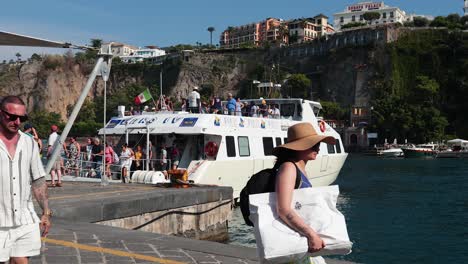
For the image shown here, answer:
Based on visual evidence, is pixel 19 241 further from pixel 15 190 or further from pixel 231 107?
pixel 231 107

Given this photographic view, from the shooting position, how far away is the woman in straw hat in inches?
136

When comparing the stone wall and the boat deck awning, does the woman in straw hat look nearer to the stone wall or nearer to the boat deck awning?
the boat deck awning

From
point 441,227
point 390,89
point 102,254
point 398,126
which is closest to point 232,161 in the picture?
point 441,227

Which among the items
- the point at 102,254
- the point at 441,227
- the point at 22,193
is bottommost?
the point at 441,227

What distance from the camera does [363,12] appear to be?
16750cm

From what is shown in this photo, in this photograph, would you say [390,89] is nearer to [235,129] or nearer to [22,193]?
[235,129]

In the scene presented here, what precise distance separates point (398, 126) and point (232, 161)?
264 feet

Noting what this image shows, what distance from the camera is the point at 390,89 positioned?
100312 millimetres

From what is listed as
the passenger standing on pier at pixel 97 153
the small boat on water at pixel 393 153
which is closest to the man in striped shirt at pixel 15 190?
the passenger standing on pier at pixel 97 153

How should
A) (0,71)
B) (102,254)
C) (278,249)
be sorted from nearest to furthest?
(278,249) < (102,254) < (0,71)

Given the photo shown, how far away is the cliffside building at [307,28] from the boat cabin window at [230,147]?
139236 millimetres

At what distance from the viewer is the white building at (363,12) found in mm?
161375

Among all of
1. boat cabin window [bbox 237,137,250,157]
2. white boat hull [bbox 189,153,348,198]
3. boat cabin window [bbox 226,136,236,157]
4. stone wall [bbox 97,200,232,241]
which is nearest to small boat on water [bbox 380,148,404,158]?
white boat hull [bbox 189,153,348,198]

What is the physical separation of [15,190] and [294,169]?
195 cm
